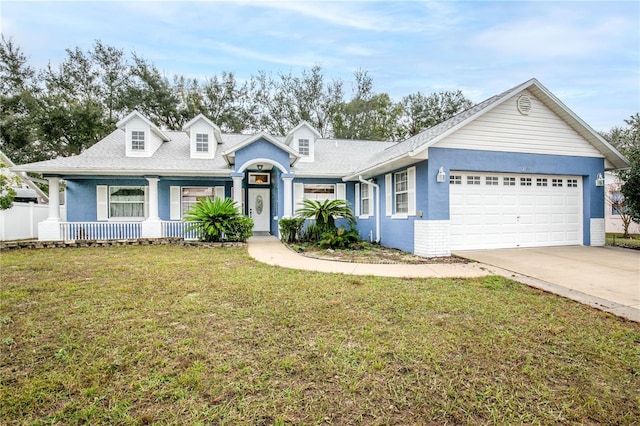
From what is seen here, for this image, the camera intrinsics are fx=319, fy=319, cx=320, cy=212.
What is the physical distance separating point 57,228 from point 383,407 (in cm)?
1436

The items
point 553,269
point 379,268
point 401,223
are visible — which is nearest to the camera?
point 553,269

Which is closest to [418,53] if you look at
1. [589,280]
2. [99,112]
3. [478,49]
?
[478,49]

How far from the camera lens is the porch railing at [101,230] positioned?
40.7 ft

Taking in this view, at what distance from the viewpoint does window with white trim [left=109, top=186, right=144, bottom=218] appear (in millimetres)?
13391

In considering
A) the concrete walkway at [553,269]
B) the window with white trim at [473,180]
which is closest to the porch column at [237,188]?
the concrete walkway at [553,269]

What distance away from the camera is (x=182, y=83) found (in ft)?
84.0

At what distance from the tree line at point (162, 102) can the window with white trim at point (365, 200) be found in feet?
45.9

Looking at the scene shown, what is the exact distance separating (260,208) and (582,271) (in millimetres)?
12157

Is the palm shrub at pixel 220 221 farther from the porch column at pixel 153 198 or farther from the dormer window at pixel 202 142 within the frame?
the dormer window at pixel 202 142

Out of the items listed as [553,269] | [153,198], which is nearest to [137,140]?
[153,198]

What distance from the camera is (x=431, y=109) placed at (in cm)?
2816

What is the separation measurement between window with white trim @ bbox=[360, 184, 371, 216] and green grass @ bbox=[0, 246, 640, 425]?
800 cm

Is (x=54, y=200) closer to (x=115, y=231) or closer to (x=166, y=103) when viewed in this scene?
(x=115, y=231)

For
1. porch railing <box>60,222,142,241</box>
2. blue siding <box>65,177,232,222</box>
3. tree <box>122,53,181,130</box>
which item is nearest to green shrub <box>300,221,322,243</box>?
blue siding <box>65,177,232,222</box>
